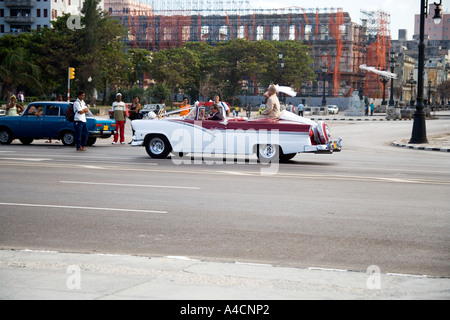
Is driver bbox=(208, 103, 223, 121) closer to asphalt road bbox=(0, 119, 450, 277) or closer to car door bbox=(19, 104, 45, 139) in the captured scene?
asphalt road bbox=(0, 119, 450, 277)

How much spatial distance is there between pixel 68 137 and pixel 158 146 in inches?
246

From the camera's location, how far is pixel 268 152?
18547 mm

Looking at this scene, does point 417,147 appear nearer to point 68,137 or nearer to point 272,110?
point 272,110

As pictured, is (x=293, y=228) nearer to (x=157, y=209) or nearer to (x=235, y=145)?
(x=157, y=209)

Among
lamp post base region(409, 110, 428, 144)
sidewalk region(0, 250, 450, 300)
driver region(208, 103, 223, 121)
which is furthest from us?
lamp post base region(409, 110, 428, 144)

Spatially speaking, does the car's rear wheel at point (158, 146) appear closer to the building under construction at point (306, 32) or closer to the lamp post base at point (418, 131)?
the lamp post base at point (418, 131)

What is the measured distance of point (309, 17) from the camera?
130 meters

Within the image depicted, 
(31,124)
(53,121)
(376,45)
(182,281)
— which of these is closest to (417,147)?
(53,121)

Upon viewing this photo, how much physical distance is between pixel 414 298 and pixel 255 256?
2.30 m

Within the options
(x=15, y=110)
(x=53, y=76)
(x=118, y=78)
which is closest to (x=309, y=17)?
(x=118, y=78)

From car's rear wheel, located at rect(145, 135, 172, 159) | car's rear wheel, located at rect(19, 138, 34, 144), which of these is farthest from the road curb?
car's rear wheel, located at rect(19, 138, 34, 144)

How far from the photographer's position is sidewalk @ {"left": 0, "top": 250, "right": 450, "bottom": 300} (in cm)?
566

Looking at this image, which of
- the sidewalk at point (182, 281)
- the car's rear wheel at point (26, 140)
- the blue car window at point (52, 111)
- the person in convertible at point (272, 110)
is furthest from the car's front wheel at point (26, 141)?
the sidewalk at point (182, 281)

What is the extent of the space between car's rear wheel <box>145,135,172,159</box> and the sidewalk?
474 inches
